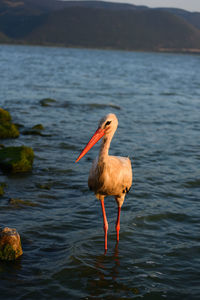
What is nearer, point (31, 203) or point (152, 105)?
point (31, 203)

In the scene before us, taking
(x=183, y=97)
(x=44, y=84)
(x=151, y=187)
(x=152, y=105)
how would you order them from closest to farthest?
(x=151, y=187) → (x=152, y=105) → (x=183, y=97) → (x=44, y=84)

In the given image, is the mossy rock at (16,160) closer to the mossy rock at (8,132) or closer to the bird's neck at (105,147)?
the mossy rock at (8,132)

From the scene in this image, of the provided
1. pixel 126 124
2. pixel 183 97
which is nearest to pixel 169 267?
pixel 126 124

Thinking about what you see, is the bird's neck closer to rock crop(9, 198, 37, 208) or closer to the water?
the water

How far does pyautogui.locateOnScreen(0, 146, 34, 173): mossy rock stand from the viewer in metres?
11.1

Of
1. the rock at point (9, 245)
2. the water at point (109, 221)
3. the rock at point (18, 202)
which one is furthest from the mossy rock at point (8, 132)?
the rock at point (9, 245)

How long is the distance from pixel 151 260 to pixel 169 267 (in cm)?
37

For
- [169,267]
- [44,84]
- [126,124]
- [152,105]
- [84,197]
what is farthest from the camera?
[44,84]

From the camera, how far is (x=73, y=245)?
7273mm

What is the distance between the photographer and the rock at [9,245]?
6402 millimetres

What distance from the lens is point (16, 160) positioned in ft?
36.2

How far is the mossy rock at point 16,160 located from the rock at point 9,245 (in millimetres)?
4683

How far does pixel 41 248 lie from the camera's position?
7.09 metres

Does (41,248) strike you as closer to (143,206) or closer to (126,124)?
(143,206)
